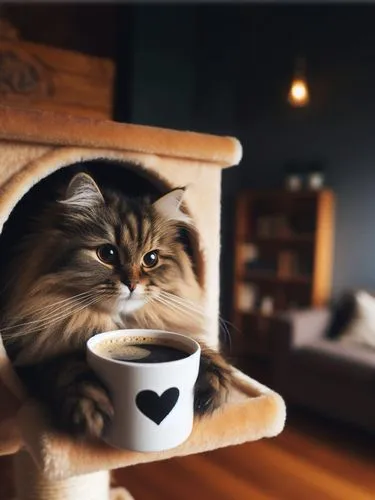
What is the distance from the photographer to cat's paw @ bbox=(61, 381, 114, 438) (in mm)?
496

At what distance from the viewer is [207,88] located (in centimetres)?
345

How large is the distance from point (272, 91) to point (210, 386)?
3.37 meters

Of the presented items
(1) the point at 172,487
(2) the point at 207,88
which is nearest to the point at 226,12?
(2) the point at 207,88

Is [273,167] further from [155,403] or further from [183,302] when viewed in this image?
[155,403]

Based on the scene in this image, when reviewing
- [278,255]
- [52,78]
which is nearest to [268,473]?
[278,255]

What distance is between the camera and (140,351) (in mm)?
568

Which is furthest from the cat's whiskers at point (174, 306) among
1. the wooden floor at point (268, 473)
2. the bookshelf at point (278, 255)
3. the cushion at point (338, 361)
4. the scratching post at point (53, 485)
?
the bookshelf at point (278, 255)

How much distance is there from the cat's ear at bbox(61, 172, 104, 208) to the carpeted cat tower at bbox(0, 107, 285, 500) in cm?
6

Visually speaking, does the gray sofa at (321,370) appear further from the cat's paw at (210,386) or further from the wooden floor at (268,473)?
the cat's paw at (210,386)

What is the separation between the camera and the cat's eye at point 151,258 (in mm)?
670

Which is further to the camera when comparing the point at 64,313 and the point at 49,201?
the point at 49,201

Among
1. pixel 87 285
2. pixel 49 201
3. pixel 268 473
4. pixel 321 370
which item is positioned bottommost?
pixel 268 473

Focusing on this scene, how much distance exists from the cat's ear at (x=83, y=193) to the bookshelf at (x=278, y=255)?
2520 millimetres

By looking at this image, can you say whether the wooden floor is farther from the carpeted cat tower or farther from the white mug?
the white mug
